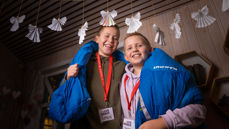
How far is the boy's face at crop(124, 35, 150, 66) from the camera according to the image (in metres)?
1.19

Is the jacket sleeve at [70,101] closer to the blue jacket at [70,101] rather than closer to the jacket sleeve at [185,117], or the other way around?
the blue jacket at [70,101]

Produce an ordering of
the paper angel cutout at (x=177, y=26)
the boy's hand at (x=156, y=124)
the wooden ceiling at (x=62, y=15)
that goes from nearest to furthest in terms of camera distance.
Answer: the boy's hand at (x=156, y=124) < the paper angel cutout at (x=177, y=26) < the wooden ceiling at (x=62, y=15)

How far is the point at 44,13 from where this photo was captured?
2.34m

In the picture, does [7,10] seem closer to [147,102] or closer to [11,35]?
[11,35]

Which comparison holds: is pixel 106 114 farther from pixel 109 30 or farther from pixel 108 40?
pixel 109 30

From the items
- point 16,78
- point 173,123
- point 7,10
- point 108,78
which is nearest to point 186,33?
point 108,78

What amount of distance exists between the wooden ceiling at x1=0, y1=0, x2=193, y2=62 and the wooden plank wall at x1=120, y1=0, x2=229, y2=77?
0.49 feet

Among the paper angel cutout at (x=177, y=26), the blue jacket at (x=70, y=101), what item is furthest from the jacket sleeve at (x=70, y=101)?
the paper angel cutout at (x=177, y=26)

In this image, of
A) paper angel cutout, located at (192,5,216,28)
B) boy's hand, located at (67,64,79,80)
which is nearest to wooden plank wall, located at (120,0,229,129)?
paper angel cutout, located at (192,5,216,28)

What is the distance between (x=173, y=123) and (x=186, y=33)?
1.46m

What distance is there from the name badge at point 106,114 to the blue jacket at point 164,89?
0.89ft

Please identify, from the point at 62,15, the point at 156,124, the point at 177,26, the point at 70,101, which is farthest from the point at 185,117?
the point at 62,15

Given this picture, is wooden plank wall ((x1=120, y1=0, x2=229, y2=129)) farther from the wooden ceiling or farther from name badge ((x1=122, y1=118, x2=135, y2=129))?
name badge ((x1=122, y1=118, x2=135, y2=129))

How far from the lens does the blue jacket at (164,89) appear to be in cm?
91
